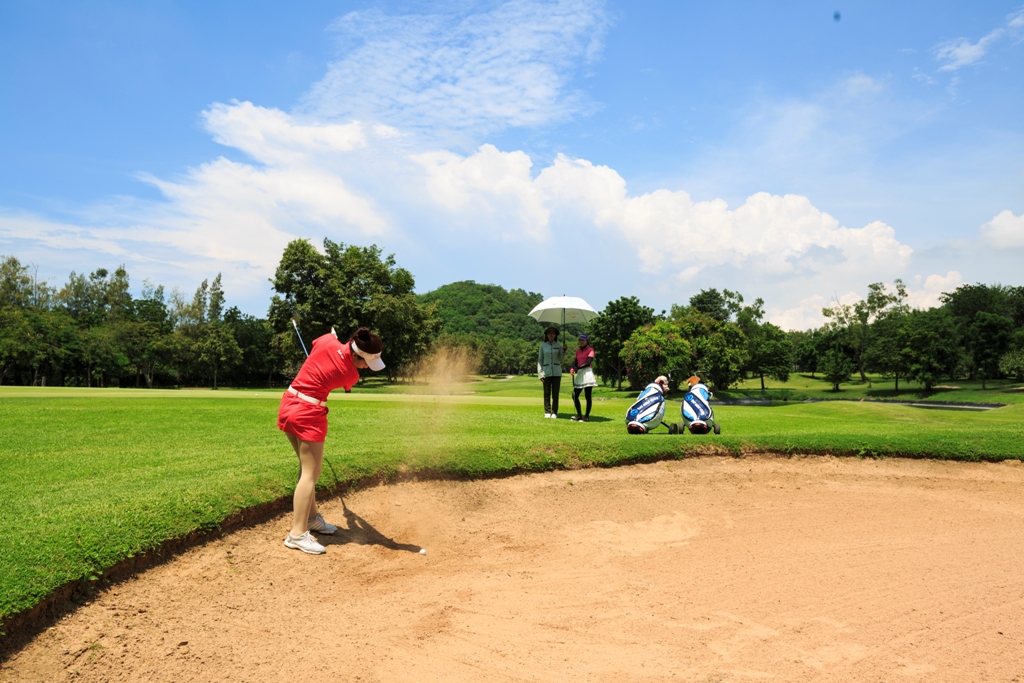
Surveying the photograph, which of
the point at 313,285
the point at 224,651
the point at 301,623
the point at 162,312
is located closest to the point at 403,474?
the point at 301,623

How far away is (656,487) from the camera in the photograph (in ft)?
29.7

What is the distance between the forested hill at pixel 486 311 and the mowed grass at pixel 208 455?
82.9 m

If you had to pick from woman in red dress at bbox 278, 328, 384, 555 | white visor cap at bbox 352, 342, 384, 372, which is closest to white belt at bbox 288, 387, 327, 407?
woman in red dress at bbox 278, 328, 384, 555

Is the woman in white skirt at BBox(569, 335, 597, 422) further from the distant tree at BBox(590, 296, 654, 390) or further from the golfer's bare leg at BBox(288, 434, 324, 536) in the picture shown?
the distant tree at BBox(590, 296, 654, 390)

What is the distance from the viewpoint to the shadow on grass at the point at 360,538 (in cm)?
650

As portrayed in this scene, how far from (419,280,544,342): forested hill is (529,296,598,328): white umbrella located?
8067cm

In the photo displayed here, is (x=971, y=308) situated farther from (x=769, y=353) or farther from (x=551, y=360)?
(x=551, y=360)

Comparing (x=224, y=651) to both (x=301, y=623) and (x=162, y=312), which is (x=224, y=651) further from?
(x=162, y=312)

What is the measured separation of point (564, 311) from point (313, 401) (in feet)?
34.0

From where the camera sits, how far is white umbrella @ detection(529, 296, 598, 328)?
15.3 metres

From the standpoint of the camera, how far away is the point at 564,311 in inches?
617

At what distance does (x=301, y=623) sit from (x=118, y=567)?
5.36ft

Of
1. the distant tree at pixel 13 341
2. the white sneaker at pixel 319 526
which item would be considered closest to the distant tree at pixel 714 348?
the white sneaker at pixel 319 526

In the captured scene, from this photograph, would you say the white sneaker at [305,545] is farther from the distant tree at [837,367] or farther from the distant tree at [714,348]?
the distant tree at [837,367]
